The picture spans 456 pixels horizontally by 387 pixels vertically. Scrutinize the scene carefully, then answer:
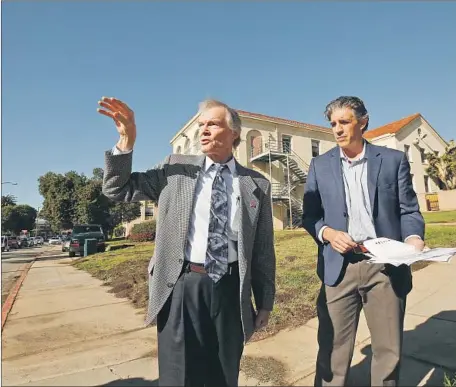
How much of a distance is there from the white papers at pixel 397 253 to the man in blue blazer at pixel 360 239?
0.09 m

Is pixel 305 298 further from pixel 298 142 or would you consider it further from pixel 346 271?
pixel 298 142

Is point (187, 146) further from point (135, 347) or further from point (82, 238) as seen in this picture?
point (135, 347)

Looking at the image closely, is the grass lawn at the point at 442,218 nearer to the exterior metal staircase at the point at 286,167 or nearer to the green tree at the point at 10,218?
the exterior metal staircase at the point at 286,167

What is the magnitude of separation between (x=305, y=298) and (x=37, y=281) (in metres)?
7.82

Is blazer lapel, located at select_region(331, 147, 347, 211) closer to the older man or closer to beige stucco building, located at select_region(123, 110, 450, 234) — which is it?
the older man

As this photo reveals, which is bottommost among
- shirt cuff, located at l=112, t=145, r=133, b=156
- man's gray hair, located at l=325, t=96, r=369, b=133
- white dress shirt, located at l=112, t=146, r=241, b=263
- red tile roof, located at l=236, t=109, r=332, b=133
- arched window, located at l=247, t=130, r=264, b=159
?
white dress shirt, located at l=112, t=146, r=241, b=263

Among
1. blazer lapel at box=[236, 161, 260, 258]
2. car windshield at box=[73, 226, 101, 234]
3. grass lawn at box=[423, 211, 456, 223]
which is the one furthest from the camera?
car windshield at box=[73, 226, 101, 234]

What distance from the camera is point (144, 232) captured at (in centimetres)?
2631

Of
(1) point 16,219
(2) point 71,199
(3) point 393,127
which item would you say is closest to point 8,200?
(1) point 16,219

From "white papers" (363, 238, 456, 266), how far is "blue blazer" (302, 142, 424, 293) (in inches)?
6.1

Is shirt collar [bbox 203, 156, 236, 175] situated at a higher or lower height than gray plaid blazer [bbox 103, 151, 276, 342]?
higher

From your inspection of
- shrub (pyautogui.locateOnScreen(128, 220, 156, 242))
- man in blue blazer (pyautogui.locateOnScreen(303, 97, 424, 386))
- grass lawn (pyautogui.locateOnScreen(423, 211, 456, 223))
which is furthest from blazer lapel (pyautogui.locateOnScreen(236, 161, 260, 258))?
shrub (pyautogui.locateOnScreen(128, 220, 156, 242))

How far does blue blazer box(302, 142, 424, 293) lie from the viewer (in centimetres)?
201

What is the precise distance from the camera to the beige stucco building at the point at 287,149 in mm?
23812
